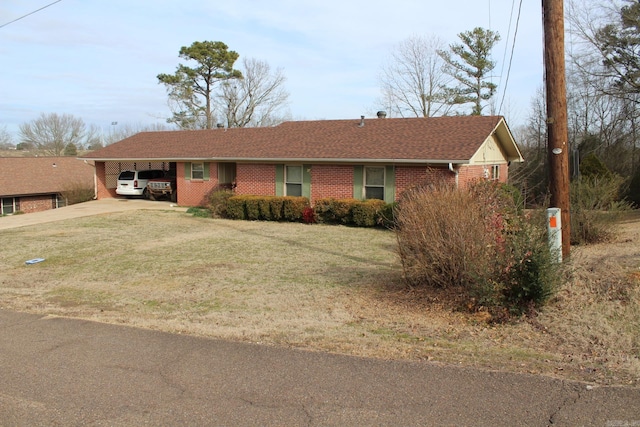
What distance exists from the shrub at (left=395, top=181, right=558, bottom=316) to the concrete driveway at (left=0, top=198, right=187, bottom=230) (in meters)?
17.7

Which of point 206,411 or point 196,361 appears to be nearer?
point 206,411

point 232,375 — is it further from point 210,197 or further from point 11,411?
point 210,197

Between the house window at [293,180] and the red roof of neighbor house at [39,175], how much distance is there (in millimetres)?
17398

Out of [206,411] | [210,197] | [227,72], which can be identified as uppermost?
[227,72]

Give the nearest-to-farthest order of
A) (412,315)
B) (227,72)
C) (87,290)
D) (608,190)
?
(412,315), (87,290), (608,190), (227,72)

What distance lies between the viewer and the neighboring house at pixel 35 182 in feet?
115

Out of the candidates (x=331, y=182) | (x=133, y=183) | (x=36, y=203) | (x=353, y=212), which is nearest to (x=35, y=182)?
(x=36, y=203)

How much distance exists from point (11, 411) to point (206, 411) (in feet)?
5.29

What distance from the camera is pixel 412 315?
23.7ft

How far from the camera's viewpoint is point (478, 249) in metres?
7.09

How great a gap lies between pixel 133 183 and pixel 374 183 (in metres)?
14.8

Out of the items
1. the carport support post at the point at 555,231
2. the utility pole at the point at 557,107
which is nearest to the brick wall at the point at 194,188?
the utility pole at the point at 557,107

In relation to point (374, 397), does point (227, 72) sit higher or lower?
higher

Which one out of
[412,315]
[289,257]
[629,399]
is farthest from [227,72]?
[629,399]
